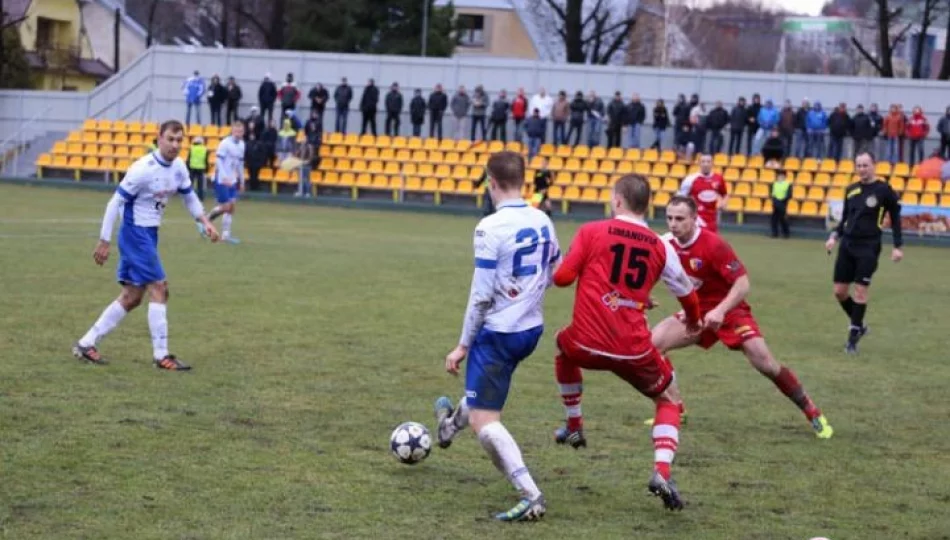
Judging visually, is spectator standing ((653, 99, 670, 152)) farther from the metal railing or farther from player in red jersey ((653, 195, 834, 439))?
player in red jersey ((653, 195, 834, 439))

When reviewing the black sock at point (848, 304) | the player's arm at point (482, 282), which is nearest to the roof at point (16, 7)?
the black sock at point (848, 304)

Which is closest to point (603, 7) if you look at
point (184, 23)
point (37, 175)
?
point (37, 175)

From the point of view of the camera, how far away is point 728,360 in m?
13.2

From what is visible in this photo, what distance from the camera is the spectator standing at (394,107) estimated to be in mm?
40500

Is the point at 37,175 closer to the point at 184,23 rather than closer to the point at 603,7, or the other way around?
the point at 603,7

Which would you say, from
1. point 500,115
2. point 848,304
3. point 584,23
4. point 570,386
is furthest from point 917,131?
point 570,386

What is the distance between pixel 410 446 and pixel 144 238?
13.1ft

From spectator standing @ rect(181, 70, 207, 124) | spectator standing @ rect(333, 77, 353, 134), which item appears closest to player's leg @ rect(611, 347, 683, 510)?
spectator standing @ rect(333, 77, 353, 134)

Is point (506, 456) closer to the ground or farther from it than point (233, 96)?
closer to the ground

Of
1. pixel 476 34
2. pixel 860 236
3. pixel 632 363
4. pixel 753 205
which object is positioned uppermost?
pixel 476 34

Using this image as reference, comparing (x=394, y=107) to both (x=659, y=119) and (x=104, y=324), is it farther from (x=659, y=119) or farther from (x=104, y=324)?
(x=104, y=324)

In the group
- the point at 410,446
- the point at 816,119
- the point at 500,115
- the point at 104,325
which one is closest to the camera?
the point at 410,446

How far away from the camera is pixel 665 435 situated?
24.1 feet

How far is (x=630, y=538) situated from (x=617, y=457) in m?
1.89
